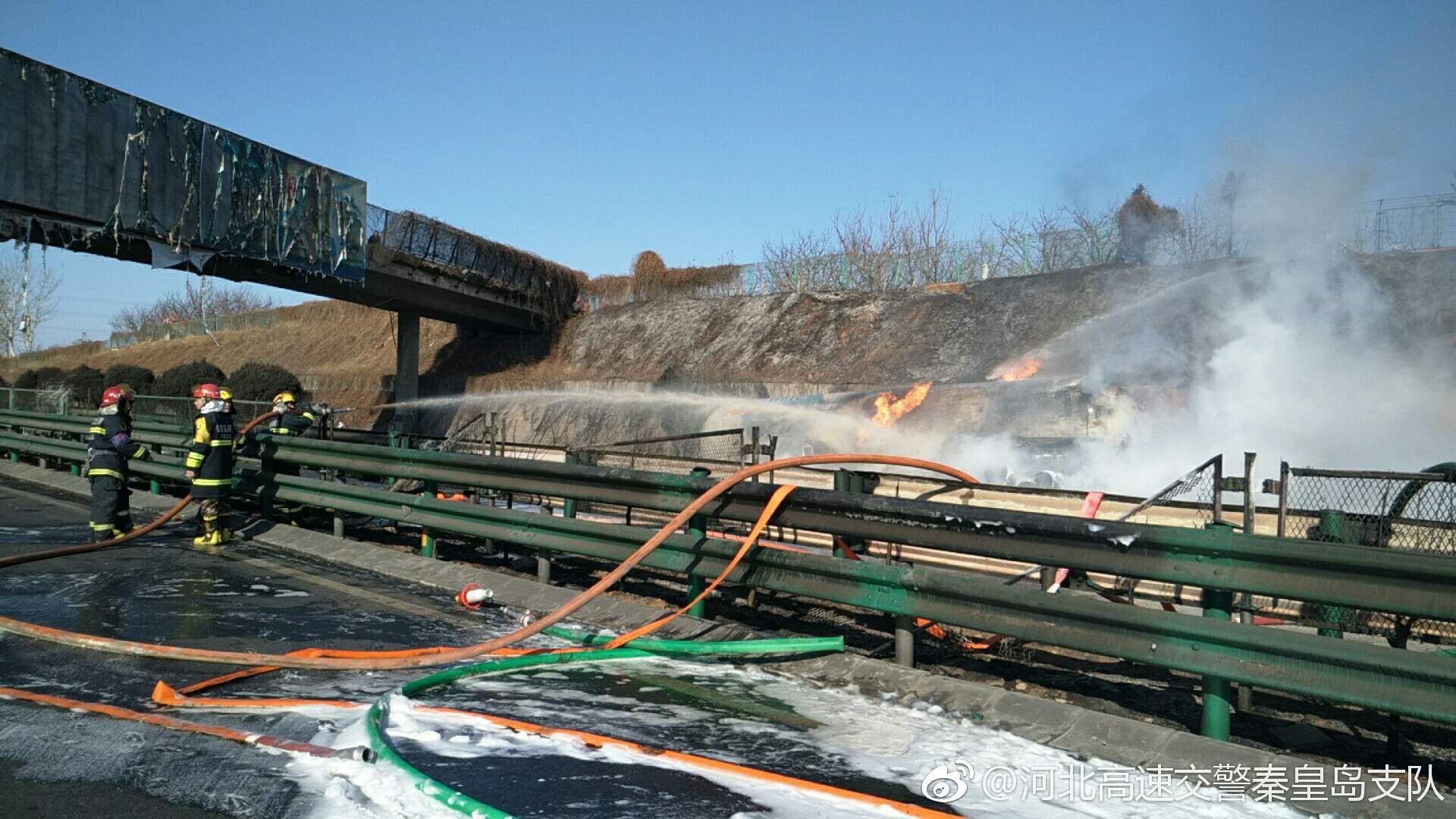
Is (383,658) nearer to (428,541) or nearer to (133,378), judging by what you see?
(428,541)

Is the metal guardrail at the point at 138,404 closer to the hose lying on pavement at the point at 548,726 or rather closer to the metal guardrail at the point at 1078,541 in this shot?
the metal guardrail at the point at 1078,541

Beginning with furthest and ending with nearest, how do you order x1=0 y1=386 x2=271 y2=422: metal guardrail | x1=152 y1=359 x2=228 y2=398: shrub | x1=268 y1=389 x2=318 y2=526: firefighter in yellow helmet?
1. x1=152 y1=359 x2=228 y2=398: shrub
2. x1=0 y1=386 x2=271 y2=422: metal guardrail
3. x1=268 y1=389 x2=318 y2=526: firefighter in yellow helmet

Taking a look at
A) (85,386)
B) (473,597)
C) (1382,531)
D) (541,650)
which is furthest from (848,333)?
(541,650)

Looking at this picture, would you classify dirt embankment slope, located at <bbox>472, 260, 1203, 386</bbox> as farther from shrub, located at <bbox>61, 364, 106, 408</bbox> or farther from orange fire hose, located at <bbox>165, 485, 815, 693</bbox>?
orange fire hose, located at <bbox>165, 485, 815, 693</bbox>

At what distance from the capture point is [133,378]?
38.9 meters

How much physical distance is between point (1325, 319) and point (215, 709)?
997 inches

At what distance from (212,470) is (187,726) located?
606 cm

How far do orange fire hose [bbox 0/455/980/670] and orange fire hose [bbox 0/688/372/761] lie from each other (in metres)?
0.75

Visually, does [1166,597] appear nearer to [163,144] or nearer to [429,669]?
[429,669]

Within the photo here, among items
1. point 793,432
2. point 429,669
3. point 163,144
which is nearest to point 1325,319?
point 793,432

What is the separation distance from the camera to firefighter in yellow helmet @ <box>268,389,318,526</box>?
10.7m

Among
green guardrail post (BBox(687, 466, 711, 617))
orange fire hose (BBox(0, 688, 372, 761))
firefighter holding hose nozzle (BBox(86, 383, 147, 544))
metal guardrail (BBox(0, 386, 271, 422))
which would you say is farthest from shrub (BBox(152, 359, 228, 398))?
orange fire hose (BBox(0, 688, 372, 761))

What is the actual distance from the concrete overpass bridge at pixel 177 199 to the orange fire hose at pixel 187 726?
2037cm

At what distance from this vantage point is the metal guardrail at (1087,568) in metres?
3.74
